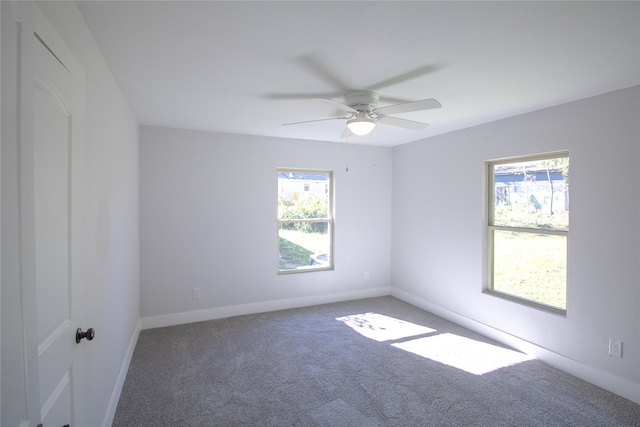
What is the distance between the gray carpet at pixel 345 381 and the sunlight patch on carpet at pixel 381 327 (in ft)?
0.08

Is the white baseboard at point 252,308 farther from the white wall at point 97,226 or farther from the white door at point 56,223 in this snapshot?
the white door at point 56,223

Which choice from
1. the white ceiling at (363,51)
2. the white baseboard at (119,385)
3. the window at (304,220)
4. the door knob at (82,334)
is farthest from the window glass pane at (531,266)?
the white baseboard at (119,385)

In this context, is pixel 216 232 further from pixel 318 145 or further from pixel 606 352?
pixel 606 352

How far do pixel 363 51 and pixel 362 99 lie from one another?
646 millimetres

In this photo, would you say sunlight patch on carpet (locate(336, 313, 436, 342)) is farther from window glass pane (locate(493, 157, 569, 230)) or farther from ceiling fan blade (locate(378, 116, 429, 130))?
ceiling fan blade (locate(378, 116, 429, 130))

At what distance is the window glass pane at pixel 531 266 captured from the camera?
3.08 metres

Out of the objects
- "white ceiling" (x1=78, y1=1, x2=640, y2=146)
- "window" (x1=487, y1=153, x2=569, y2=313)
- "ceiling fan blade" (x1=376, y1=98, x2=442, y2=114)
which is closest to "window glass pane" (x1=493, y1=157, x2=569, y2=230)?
"window" (x1=487, y1=153, x2=569, y2=313)

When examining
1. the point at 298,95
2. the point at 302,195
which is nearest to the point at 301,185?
the point at 302,195

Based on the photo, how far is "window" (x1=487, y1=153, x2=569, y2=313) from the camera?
3064mm

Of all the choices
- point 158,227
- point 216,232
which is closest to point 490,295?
point 216,232

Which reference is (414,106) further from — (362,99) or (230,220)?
(230,220)

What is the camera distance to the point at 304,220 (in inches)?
186

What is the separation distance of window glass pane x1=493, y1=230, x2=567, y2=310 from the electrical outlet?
44 cm

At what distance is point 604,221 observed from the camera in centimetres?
264
